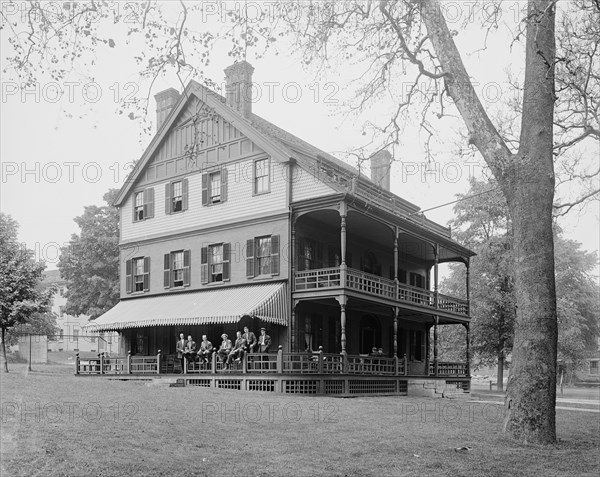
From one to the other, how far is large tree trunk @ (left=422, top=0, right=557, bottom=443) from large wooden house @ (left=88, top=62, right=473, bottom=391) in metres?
9.82

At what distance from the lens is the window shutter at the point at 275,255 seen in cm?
2752

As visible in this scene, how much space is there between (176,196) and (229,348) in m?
9.13

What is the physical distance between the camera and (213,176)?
30.6 m

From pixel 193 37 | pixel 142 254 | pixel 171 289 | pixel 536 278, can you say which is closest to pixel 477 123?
pixel 536 278

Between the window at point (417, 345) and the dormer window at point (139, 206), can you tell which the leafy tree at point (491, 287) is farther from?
the dormer window at point (139, 206)

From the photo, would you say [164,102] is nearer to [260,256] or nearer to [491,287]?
[260,256]

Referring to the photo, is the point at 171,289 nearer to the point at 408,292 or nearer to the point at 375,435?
→ the point at 408,292

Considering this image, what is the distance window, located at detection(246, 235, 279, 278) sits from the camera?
28.0 meters

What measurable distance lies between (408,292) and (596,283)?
3468 centimetres

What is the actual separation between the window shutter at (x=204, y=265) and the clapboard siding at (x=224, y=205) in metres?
1.12

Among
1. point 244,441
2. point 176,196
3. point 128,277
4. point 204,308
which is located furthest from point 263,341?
point 244,441

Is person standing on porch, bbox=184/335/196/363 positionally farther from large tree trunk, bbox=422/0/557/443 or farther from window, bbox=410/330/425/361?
large tree trunk, bbox=422/0/557/443

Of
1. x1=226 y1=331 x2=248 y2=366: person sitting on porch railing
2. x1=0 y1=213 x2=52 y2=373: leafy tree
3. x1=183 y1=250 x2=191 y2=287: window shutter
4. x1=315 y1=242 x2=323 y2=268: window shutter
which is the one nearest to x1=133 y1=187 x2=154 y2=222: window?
x1=183 y1=250 x2=191 y2=287: window shutter

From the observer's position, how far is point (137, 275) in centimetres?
3306
